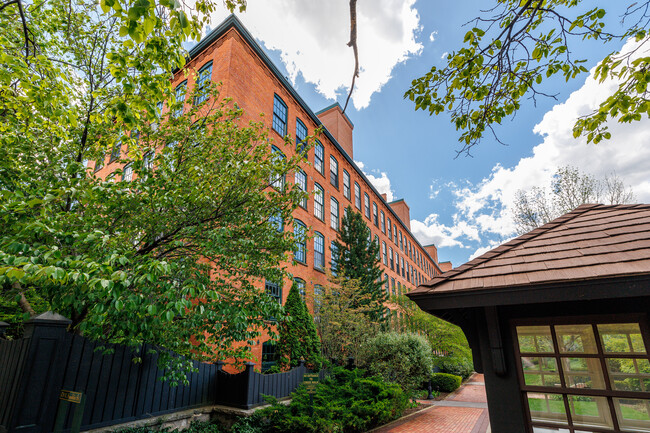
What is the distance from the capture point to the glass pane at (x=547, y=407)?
10.9ft

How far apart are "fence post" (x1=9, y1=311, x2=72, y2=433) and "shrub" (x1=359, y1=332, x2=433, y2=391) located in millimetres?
10473

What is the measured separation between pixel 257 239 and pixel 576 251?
18.5ft

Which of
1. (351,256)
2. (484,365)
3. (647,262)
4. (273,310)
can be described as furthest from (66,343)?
(351,256)

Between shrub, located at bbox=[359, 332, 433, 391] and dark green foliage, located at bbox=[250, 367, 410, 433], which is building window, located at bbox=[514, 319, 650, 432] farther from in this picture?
shrub, located at bbox=[359, 332, 433, 391]

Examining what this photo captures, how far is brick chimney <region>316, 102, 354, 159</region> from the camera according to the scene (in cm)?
2784

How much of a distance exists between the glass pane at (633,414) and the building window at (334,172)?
20.6 meters

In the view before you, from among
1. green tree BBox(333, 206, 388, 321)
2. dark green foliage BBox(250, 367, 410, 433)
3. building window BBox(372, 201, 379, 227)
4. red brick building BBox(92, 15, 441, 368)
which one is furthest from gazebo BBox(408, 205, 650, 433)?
building window BBox(372, 201, 379, 227)

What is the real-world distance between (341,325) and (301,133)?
1152cm

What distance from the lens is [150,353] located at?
734 centimetres

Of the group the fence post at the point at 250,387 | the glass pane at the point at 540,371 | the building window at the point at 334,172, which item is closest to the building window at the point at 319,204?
the building window at the point at 334,172

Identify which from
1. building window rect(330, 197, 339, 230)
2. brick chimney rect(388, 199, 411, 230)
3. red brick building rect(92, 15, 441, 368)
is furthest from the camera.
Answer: brick chimney rect(388, 199, 411, 230)

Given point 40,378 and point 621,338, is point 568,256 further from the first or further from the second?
point 40,378

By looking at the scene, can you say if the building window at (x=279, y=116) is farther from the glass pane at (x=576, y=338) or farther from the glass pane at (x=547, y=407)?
the glass pane at (x=547, y=407)

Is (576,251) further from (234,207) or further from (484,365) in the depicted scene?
(234,207)
